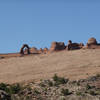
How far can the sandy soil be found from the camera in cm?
2805

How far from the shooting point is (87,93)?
62.4 ft

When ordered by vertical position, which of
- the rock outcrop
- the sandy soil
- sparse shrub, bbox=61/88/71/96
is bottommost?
sparse shrub, bbox=61/88/71/96

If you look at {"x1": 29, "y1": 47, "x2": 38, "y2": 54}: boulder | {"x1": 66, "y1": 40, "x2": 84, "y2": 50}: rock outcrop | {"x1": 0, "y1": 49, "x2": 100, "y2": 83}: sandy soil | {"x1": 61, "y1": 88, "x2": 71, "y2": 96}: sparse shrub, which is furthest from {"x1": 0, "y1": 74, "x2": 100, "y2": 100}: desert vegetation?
{"x1": 29, "y1": 47, "x2": 38, "y2": 54}: boulder

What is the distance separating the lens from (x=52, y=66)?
109 feet

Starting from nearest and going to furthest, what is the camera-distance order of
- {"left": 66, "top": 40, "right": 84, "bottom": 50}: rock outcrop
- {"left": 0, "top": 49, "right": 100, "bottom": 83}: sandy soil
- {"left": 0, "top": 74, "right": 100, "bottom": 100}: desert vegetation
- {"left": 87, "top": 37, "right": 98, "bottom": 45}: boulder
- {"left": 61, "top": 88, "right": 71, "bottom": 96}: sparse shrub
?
{"left": 0, "top": 74, "right": 100, "bottom": 100}: desert vegetation
{"left": 61, "top": 88, "right": 71, "bottom": 96}: sparse shrub
{"left": 0, "top": 49, "right": 100, "bottom": 83}: sandy soil
{"left": 66, "top": 40, "right": 84, "bottom": 50}: rock outcrop
{"left": 87, "top": 37, "right": 98, "bottom": 45}: boulder

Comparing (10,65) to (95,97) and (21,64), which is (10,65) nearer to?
(21,64)

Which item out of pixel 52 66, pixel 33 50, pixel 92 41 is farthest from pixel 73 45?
pixel 33 50

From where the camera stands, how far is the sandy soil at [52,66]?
2805 cm

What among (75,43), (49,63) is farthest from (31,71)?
(75,43)

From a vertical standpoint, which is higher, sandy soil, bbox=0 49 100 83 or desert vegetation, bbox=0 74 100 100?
sandy soil, bbox=0 49 100 83

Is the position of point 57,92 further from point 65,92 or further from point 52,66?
point 52,66

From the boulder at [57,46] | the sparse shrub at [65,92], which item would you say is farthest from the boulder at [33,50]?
the sparse shrub at [65,92]

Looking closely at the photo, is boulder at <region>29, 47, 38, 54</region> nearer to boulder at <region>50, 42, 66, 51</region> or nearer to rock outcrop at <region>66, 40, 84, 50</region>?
boulder at <region>50, 42, 66, 51</region>

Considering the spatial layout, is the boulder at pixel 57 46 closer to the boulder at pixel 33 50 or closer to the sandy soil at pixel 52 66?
the sandy soil at pixel 52 66
